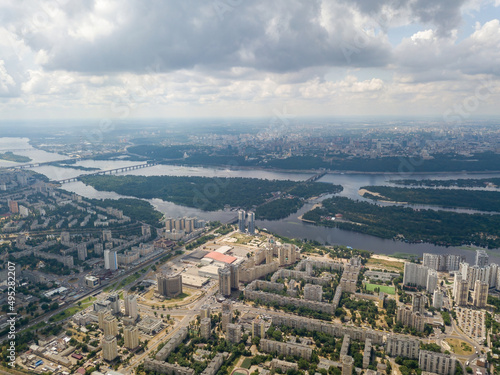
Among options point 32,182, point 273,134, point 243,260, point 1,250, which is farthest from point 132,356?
point 273,134

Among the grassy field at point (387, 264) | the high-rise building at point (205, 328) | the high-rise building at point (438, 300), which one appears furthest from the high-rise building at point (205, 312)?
the grassy field at point (387, 264)

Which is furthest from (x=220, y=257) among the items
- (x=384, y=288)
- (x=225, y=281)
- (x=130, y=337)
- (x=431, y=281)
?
(x=431, y=281)

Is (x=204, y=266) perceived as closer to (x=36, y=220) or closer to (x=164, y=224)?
(x=164, y=224)

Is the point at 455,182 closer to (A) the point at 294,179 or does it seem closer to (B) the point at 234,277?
(A) the point at 294,179

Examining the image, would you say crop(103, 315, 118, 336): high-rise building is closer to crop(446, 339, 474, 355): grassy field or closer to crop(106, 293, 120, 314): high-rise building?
crop(106, 293, 120, 314): high-rise building

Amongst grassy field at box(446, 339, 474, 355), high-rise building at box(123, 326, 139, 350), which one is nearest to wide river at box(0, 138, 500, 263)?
grassy field at box(446, 339, 474, 355)

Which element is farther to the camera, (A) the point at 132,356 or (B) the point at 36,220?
(B) the point at 36,220
